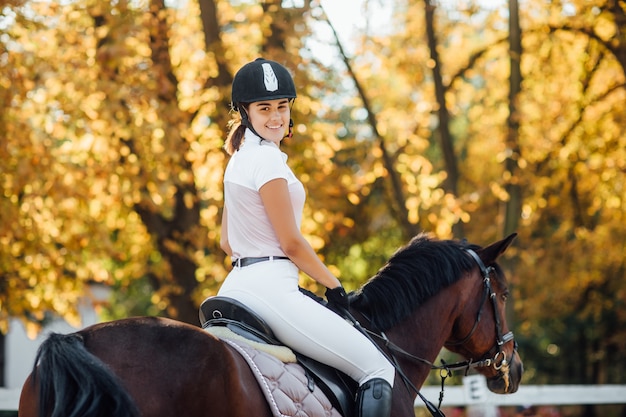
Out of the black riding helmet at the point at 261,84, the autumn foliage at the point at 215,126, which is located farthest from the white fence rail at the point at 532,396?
the black riding helmet at the point at 261,84

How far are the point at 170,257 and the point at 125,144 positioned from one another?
1.76 meters

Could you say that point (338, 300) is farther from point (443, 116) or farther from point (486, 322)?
point (443, 116)

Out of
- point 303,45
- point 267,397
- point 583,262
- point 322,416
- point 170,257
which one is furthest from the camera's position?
point 583,262

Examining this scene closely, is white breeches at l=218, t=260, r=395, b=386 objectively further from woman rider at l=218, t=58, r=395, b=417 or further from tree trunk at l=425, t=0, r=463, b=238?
tree trunk at l=425, t=0, r=463, b=238

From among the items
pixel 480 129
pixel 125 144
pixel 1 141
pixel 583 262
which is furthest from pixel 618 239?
pixel 1 141

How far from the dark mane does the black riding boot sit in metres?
0.56

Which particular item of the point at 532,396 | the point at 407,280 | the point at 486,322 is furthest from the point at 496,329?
the point at 532,396

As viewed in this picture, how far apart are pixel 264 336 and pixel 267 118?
1.02m

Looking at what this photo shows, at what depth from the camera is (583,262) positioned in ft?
55.8

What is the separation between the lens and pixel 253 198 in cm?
395

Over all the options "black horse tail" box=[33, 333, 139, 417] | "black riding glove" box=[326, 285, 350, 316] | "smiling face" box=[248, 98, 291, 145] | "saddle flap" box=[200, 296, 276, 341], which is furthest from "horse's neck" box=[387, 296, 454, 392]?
"black horse tail" box=[33, 333, 139, 417]

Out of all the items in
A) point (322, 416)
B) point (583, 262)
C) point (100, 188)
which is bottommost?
point (583, 262)

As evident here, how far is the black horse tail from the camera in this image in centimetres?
298

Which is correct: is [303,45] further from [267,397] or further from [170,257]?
[267,397]
